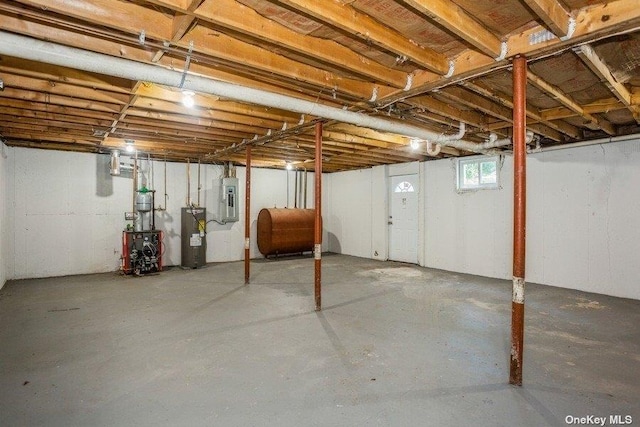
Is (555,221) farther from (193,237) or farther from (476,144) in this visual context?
(193,237)

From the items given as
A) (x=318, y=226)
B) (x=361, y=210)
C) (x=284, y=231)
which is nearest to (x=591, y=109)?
(x=318, y=226)

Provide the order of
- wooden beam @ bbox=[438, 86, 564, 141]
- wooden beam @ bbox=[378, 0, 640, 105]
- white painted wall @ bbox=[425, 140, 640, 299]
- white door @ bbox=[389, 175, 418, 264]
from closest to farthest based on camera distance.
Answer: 1. wooden beam @ bbox=[378, 0, 640, 105]
2. wooden beam @ bbox=[438, 86, 564, 141]
3. white painted wall @ bbox=[425, 140, 640, 299]
4. white door @ bbox=[389, 175, 418, 264]

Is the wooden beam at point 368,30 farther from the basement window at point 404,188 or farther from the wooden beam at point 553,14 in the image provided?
the basement window at point 404,188

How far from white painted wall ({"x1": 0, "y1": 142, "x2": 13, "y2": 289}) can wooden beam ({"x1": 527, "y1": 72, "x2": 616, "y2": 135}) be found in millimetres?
7538

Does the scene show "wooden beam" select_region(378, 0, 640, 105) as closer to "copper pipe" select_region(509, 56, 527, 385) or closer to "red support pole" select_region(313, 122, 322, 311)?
"copper pipe" select_region(509, 56, 527, 385)

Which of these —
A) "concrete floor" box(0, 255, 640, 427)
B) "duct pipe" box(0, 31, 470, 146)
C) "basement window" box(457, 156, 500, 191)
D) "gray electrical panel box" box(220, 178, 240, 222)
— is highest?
"duct pipe" box(0, 31, 470, 146)

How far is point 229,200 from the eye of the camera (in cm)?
788

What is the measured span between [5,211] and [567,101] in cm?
844

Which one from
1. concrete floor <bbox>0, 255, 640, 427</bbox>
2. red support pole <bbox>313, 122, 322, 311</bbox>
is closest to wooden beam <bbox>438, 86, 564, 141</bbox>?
red support pole <bbox>313, 122, 322, 311</bbox>

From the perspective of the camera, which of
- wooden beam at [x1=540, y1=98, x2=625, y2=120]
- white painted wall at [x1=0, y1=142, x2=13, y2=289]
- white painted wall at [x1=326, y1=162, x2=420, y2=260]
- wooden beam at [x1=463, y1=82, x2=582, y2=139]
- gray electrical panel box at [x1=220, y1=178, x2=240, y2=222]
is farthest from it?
white painted wall at [x1=326, y1=162, x2=420, y2=260]

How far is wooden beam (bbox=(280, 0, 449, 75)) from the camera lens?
2.02 m

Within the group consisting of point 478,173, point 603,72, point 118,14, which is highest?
point 118,14

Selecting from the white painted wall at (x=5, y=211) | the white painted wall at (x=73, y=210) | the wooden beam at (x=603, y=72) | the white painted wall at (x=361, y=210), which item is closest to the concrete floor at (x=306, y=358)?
the white painted wall at (x=5, y=211)

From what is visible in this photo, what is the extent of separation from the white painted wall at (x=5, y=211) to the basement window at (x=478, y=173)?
833 centimetres
